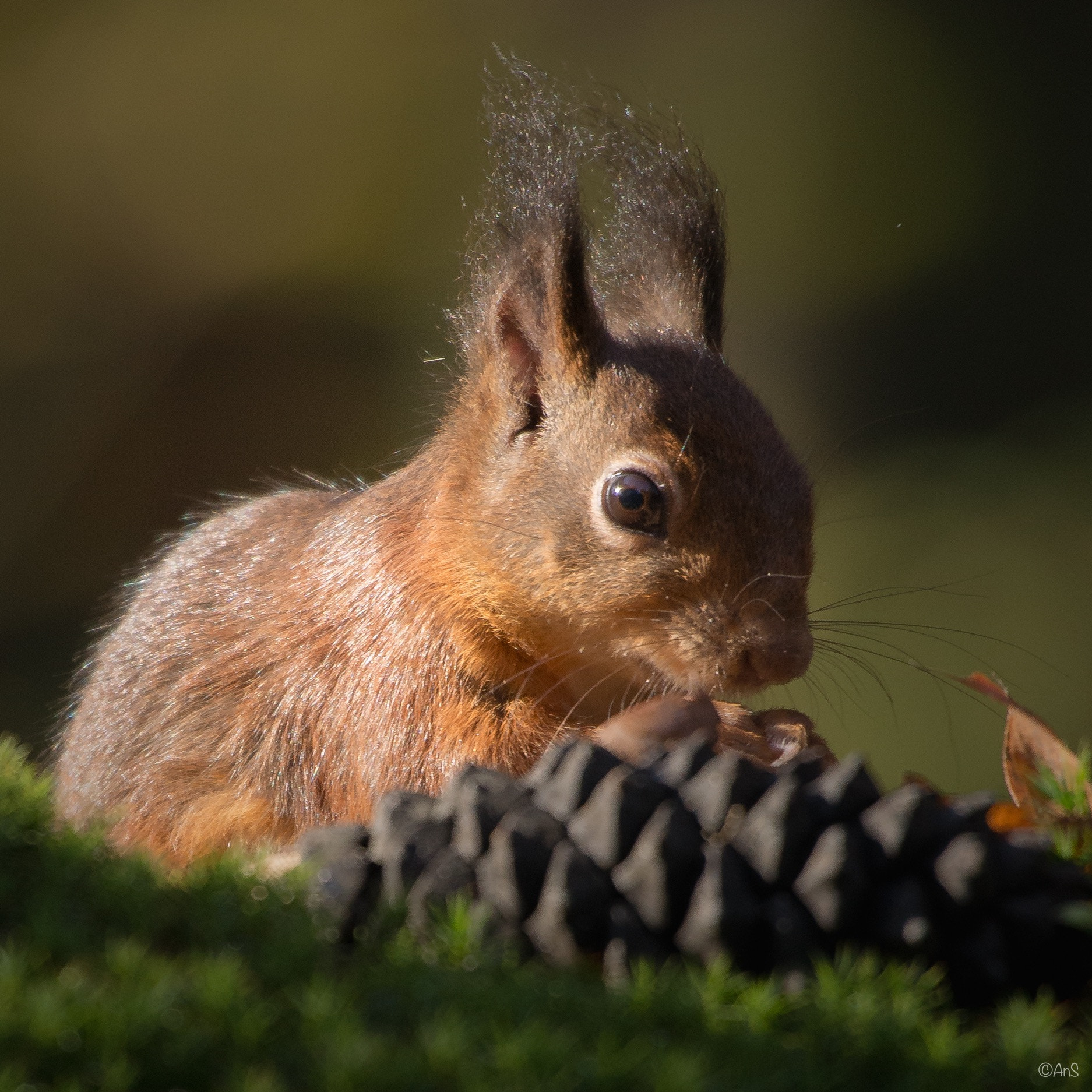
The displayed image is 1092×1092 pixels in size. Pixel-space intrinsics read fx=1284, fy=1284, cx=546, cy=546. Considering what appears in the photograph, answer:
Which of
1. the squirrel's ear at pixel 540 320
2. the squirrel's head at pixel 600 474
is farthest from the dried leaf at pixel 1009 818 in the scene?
the squirrel's ear at pixel 540 320

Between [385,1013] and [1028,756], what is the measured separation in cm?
44

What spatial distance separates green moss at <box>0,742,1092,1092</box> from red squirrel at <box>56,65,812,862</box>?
53 centimetres

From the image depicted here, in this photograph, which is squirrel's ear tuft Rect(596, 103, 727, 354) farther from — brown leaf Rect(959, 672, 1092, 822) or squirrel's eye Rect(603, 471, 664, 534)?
brown leaf Rect(959, 672, 1092, 822)

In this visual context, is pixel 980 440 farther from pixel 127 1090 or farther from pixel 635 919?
pixel 127 1090

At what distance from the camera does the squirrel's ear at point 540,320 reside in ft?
3.91

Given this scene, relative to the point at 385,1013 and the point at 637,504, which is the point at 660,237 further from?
the point at 385,1013

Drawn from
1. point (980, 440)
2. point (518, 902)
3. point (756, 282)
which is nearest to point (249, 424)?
point (756, 282)

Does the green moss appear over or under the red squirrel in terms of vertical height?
under

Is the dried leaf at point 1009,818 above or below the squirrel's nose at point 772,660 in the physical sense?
below

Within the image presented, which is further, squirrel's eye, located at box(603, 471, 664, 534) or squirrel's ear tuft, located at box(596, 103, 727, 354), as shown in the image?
squirrel's ear tuft, located at box(596, 103, 727, 354)

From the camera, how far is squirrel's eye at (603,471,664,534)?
1145mm

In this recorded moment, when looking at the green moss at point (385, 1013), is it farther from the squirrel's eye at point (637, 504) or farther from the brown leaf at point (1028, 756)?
the squirrel's eye at point (637, 504)

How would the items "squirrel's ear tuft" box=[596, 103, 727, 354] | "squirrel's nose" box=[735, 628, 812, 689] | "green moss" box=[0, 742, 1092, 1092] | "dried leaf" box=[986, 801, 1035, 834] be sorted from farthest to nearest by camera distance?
"squirrel's ear tuft" box=[596, 103, 727, 354], "squirrel's nose" box=[735, 628, 812, 689], "dried leaf" box=[986, 801, 1035, 834], "green moss" box=[0, 742, 1092, 1092]

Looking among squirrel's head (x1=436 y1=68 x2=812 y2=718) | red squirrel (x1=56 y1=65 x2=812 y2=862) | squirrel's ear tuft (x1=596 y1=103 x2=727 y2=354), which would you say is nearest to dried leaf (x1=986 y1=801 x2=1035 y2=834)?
red squirrel (x1=56 y1=65 x2=812 y2=862)
